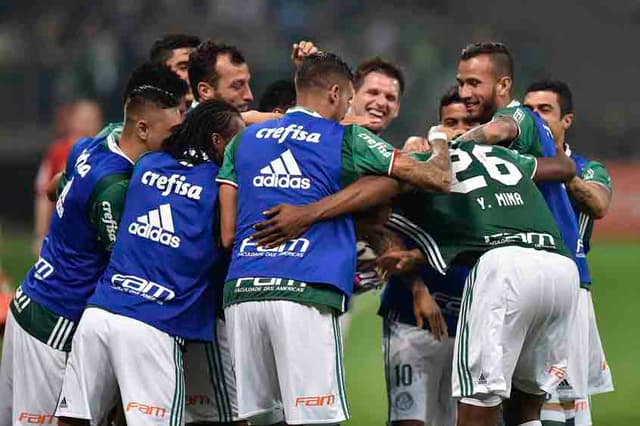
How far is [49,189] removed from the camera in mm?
8555

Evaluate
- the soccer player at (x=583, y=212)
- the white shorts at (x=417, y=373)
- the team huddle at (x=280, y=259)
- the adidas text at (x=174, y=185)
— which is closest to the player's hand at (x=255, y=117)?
the team huddle at (x=280, y=259)

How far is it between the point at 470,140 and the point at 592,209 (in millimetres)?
1500

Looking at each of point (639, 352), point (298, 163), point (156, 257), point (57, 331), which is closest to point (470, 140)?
point (298, 163)

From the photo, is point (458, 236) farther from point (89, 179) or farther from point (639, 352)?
point (639, 352)

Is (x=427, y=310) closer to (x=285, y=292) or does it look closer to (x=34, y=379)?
(x=285, y=292)

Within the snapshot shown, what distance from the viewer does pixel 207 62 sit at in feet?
26.7

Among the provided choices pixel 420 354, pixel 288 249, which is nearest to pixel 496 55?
pixel 420 354

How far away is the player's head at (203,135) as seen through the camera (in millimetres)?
6965

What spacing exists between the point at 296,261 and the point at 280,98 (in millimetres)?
2124

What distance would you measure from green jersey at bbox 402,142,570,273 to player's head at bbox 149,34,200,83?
2.40 m

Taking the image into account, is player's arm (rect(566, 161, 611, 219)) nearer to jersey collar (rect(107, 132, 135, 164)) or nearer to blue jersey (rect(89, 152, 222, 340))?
blue jersey (rect(89, 152, 222, 340))

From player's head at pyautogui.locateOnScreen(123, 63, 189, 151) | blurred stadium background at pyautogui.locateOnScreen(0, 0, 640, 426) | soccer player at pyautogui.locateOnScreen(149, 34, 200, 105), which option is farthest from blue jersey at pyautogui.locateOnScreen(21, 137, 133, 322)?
blurred stadium background at pyautogui.locateOnScreen(0, 0, 640, 426)

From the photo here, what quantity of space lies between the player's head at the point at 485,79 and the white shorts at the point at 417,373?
4.51ft

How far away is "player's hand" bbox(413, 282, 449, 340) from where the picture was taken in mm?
7359
